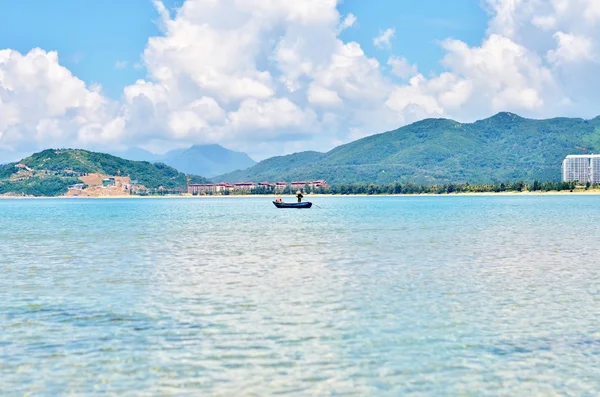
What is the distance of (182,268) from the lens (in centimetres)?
3994

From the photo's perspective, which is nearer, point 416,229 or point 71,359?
point 71,359

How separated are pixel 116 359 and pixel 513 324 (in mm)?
12758

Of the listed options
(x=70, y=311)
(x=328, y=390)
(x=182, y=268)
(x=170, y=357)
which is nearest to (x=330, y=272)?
(x=182, y=268)

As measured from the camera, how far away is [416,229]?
243ft

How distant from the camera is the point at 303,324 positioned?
2289 centimetres

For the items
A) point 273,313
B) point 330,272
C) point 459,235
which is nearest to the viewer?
point 273,313

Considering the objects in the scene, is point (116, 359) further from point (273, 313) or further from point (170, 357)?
point (273, 313)

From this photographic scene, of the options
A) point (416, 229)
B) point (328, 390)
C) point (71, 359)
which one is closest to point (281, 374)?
point (328, 390)

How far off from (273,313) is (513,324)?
27.6 ft

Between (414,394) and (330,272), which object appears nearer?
(414,394)

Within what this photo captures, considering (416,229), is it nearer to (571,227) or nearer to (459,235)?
(459,235)

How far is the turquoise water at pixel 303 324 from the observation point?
16609 millimetres

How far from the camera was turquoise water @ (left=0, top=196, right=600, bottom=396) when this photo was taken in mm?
16609

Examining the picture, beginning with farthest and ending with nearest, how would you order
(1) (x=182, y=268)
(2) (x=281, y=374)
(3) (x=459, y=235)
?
1. (3) (x=459, y=235)
2. (1) (x=182, y=268)
3. (2) (x=281, y=374)
